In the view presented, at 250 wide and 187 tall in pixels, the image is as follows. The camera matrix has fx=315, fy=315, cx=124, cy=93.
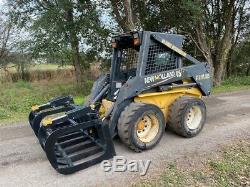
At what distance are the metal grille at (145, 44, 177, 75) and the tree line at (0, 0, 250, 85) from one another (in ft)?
16.4

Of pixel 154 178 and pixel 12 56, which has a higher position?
pixel 12 56

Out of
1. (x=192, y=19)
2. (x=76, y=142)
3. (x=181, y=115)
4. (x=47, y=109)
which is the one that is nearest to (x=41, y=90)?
(x=192, y=19)

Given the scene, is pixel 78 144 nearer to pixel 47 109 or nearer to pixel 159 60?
pixel 47 109

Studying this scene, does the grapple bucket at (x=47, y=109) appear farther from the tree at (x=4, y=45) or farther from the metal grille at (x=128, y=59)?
the tree at (x=4, y=45)

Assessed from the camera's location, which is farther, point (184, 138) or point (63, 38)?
point (63, 38)

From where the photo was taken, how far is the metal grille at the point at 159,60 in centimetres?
573

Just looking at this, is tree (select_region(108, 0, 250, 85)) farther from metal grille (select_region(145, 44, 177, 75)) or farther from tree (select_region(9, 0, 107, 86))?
metal grille (select_region(145, 44, 177, 75))

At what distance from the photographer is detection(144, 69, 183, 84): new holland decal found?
5.54 metres

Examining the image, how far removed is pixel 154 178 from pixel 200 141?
1742 millimetres

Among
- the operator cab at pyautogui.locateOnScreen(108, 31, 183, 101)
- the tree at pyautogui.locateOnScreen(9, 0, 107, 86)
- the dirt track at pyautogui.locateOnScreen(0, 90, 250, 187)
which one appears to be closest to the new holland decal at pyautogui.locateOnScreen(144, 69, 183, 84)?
the operator cab at pyautogui.locateOnScreen(108, 31, 183, 101)

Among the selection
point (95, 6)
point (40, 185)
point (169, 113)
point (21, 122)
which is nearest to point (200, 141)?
point (169, 113)

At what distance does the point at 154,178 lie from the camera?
4.51m

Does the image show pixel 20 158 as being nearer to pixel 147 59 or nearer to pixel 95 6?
pixel 147 59

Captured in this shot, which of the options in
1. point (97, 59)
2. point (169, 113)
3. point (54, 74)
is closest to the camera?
point (169, 113)
